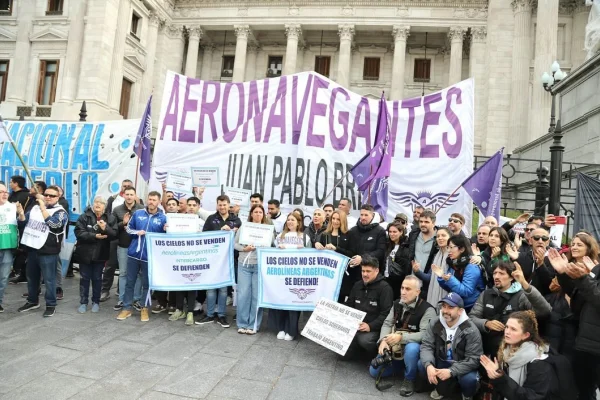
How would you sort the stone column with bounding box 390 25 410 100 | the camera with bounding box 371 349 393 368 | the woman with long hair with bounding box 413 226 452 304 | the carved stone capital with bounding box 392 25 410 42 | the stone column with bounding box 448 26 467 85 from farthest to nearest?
the carved stone capital with bounding box 392 25 410 42, the stone column with bounding box 390 25 410 100, the stone column with bounding box 448 26 467 85, the woman with long hair with bounding box 413 226 452 304, the camera with bounding box 371 349 393 368

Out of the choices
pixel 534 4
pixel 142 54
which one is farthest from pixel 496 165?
pixel 142 54

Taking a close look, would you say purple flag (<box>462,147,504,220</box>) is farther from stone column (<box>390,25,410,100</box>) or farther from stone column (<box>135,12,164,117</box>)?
stone column (<box>135,12,164,117</box>)

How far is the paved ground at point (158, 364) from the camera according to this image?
403cm

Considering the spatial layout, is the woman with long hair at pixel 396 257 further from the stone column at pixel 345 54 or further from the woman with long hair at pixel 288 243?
the stone column at pixel 345 54

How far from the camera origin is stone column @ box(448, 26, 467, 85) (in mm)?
32312

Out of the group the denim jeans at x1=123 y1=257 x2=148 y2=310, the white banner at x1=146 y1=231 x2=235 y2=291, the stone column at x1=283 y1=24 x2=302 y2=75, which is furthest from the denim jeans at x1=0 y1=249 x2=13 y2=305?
the stone column at x1=283 y1=24 x2=302 y2=75

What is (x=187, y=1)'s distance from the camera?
37.0 m

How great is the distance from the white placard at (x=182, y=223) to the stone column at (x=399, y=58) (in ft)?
97.4

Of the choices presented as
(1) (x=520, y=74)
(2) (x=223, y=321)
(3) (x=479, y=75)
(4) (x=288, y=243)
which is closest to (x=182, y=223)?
(2) (x=223, y=321)

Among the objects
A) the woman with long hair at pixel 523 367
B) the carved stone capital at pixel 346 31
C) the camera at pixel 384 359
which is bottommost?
the camera at pixel 384 359

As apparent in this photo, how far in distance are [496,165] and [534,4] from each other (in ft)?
89.1

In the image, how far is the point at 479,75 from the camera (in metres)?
31.5

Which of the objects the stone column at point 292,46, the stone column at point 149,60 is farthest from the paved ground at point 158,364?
the stone column at point 292,46

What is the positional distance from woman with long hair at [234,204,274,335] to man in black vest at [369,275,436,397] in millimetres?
2058
